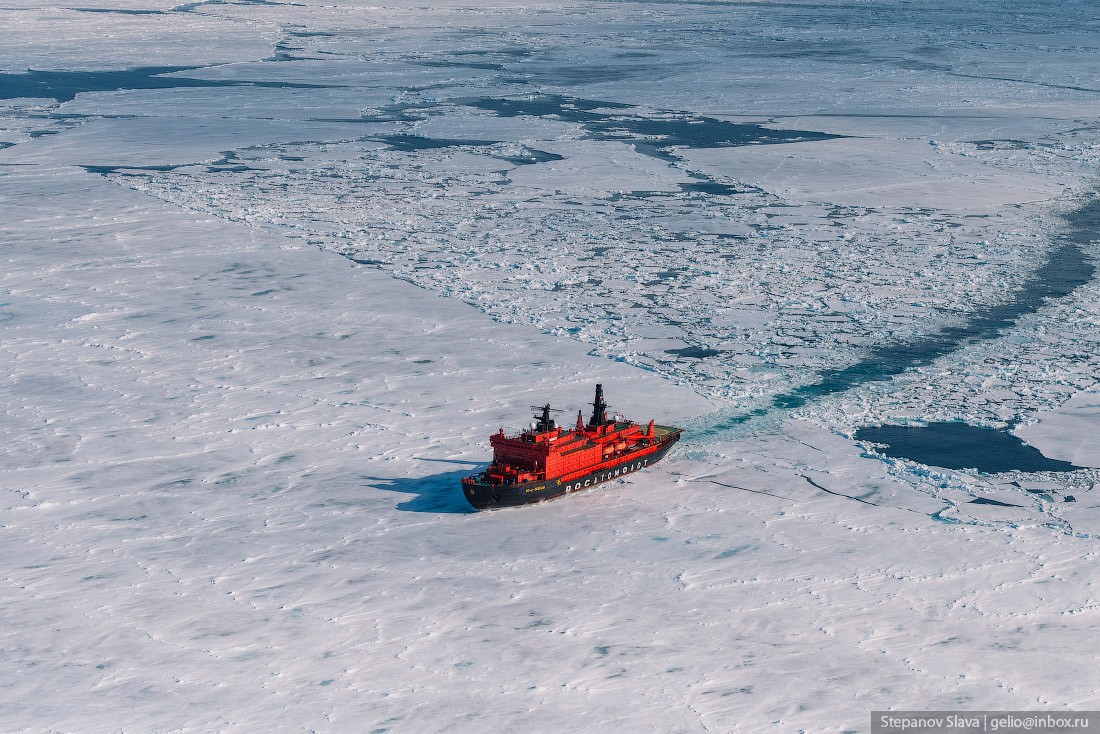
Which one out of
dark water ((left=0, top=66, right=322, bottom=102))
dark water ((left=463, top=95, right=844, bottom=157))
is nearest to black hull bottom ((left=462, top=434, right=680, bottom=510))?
dark water ((left=463, top=95, right=844, bottom=157))

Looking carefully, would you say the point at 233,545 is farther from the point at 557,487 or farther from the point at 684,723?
the point at 684,723

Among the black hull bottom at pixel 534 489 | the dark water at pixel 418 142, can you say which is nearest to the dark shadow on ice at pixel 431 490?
the black hull bottom at pixel 534 489

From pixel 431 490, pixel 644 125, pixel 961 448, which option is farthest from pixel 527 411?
pixel 644 125

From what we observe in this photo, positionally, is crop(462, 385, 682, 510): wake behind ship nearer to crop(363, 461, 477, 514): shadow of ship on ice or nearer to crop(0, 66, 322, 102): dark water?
crop(363, 461, 477, 514): shadow of ship on ice

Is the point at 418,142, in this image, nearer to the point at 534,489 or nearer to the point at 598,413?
the point at 598,413

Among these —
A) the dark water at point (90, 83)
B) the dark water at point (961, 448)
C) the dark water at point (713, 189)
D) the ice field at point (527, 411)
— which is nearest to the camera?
the ice field at point (527, 411)

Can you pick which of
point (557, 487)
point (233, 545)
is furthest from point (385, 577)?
point (557, 487)

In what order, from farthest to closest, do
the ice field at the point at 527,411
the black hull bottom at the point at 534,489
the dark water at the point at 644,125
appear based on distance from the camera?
the dark water at the point at 644,125 < the black hull bottom at the point at 534,489 < the ice field at the point at 527,411

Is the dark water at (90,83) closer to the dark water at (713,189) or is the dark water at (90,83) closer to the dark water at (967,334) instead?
the dark water at (713,189)

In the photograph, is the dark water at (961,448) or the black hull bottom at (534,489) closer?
the black hull bottom at (534,489)
